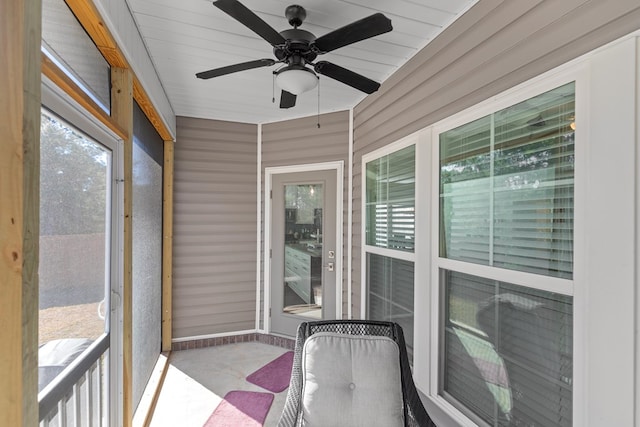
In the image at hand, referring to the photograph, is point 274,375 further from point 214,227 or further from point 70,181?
point 70,181

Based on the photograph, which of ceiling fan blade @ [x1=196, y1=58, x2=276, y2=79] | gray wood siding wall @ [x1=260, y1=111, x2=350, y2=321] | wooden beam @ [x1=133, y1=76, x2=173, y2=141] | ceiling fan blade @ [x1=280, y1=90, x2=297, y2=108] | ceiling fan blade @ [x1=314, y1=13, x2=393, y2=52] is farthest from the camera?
gray wood siding wall @ [x1=260, y1=111, x2=350, y2=321]

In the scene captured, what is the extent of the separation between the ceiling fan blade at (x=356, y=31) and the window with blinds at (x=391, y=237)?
1.07 m

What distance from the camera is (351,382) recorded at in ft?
5.73

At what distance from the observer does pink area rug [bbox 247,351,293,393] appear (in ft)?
9.76

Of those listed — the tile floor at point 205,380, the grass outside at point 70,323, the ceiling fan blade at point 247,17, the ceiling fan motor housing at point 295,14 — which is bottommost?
the tile floor at point 205,380

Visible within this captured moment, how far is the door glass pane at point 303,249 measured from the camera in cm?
378

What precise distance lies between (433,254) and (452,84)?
112cm

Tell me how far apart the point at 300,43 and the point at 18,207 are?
1.50m

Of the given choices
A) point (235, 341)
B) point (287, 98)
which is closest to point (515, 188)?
point (287, 98)

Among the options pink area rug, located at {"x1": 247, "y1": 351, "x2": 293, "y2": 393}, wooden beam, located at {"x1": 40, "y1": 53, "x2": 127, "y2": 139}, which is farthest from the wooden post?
pink area rug, located at {"x1": 247, "y1": 351, "x2": 293, "y2": 393}

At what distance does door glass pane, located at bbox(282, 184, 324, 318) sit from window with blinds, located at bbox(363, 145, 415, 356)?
781mm

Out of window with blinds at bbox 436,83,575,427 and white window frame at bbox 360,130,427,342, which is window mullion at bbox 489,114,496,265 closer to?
window with blinds at bbox 436,83,575,427

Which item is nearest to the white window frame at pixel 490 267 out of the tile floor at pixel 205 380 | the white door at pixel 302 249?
the tile floor at pixel 205 380

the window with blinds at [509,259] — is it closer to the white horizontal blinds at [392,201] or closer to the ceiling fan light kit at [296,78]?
the white horizontal blinds at [392,201]
